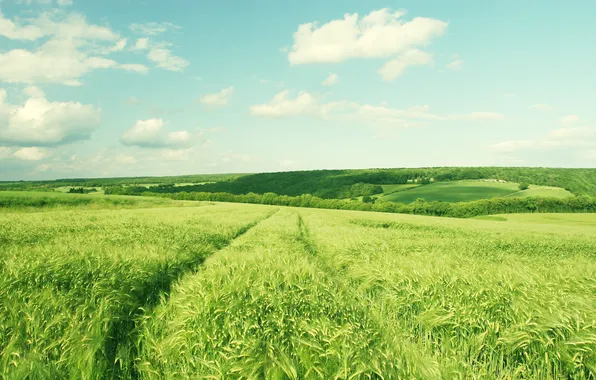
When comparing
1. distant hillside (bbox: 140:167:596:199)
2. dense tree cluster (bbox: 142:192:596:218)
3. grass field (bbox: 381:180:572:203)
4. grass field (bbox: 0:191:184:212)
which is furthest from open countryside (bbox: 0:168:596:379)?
distant hillside (bbox: 140:167:596:199)

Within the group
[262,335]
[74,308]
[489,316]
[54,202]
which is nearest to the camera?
[262,335]

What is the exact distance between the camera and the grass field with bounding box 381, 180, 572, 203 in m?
85.7

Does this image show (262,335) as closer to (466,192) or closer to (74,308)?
(74,308)

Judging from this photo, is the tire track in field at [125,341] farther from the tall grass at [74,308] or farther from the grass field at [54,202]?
the grass field at [54,202]

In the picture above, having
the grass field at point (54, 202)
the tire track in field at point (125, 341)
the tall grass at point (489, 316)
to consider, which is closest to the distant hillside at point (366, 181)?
the grass field at point (54, 202)

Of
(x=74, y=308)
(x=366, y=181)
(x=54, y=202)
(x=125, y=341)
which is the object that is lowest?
(x=125, y=341)

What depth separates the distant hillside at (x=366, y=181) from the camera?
10229cm

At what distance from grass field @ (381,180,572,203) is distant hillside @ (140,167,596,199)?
10.6 metres

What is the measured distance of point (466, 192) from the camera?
93.2 metres

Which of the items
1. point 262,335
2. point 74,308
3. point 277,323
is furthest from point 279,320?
point 74,308

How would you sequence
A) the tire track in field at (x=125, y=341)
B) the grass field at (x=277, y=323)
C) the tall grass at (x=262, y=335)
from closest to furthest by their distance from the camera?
the tall grass at (x=262, y=335) → the grass field at (x=277, y=323) → the tire track in field at (x=125, y=341)

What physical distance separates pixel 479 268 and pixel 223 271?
5.83 metres

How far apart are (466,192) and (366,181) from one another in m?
37.3

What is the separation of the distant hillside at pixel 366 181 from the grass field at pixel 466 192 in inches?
415
